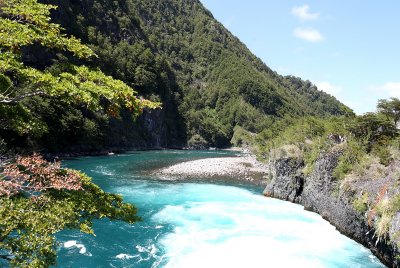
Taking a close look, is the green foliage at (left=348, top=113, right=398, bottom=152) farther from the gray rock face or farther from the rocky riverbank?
the rocky riverbank

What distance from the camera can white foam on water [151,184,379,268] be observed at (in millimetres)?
22125

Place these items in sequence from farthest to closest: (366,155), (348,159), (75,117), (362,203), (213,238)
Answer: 1. (75,117)
2. (348,159)
3. (366,155)
4. (213,238)
5. (362,203)

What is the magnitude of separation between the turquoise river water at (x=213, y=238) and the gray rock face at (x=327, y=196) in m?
0.79

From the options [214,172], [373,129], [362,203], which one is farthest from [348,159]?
[214,172]

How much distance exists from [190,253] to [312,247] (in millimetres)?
9280

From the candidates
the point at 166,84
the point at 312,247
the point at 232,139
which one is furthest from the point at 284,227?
the point at 232,139

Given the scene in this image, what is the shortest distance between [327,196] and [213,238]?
13593mm

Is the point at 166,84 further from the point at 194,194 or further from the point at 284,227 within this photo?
the point at 284,227

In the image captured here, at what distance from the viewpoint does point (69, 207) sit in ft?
25.6

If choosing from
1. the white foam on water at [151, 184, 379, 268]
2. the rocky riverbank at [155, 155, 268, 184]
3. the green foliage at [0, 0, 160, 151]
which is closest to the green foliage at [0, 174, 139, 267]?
the green foliage at [0, 0, 160, 151]

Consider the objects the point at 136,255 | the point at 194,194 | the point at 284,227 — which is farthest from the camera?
the point at 194,194

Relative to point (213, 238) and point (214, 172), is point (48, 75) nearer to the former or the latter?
point (213, 238)

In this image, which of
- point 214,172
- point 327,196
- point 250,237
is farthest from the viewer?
point 214,172

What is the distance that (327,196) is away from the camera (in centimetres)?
3291
